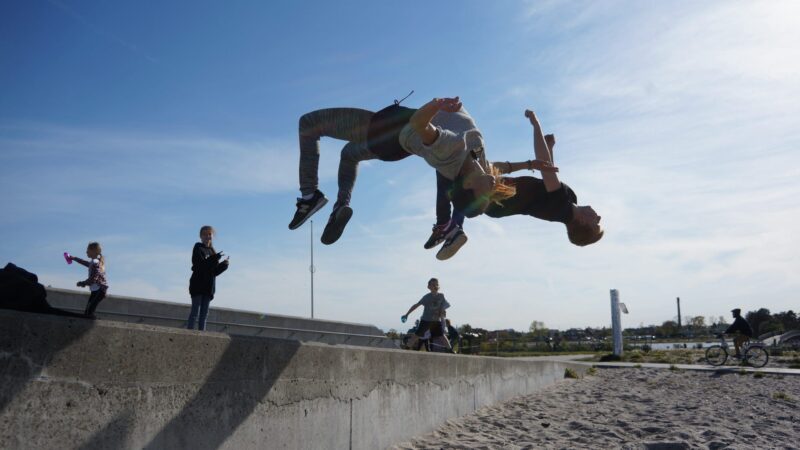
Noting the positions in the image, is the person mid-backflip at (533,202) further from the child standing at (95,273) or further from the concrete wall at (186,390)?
the child standing at (95,273)

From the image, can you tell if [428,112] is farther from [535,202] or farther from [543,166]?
[535,202]

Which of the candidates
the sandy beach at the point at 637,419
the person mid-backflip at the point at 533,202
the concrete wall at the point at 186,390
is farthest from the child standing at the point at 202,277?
the person mid-backflip at the point at 533,202

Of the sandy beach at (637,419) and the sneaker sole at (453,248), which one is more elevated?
the sneaker sole at (453,248)

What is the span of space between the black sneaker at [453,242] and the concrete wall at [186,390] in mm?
1191

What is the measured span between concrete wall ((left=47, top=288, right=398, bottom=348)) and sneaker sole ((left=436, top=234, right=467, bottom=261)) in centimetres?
397

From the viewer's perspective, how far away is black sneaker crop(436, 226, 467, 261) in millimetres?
4590

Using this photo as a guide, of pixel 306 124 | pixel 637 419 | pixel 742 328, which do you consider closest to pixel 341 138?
pixel 306 124

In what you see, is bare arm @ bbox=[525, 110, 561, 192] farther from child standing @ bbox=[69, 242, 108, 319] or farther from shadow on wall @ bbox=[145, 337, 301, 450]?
child standing @ bbox=[69, 242, 108, 319]

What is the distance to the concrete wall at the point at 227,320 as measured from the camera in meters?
9.73

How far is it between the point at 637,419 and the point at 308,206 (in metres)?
5.28

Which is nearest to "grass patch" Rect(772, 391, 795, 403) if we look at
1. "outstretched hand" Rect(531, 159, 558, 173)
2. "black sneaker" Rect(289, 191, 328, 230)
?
"outstretched hand" Rect(531, 159, 558, 173)

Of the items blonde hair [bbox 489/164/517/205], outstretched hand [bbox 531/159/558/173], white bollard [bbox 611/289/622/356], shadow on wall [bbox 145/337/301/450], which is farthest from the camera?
white bollard [bbox 611/289/622/356]

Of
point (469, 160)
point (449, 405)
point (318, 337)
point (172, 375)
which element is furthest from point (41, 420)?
point (318, 337)

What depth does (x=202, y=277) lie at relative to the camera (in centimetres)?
704
